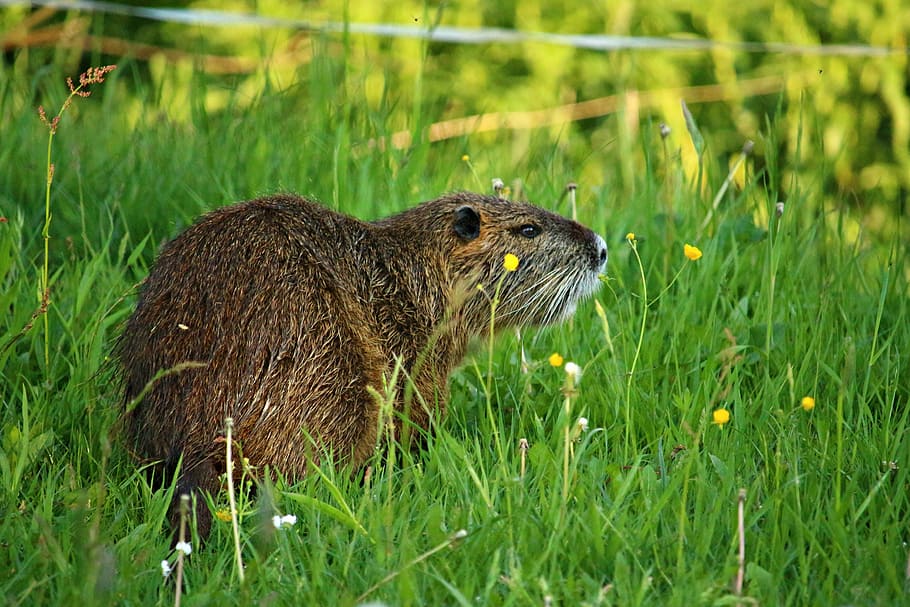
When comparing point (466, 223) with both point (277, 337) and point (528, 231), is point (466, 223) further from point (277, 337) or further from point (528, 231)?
point (277, 337)

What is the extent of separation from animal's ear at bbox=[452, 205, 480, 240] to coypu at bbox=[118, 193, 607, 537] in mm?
161

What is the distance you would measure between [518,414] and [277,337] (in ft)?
2.26

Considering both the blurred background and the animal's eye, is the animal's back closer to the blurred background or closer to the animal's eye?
the animal's eye

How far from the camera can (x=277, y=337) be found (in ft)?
8.93

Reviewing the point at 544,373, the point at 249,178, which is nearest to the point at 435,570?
the point at 544,373

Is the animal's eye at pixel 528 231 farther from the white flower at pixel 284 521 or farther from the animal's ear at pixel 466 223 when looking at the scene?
the white flower at pixel 284 521

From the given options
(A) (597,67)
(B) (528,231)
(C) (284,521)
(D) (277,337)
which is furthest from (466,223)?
(A) (597,67)

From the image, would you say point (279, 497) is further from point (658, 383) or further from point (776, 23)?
point (776, 23)

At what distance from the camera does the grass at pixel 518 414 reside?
89.2 inches

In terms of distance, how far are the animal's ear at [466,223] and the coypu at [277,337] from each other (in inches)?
6.3

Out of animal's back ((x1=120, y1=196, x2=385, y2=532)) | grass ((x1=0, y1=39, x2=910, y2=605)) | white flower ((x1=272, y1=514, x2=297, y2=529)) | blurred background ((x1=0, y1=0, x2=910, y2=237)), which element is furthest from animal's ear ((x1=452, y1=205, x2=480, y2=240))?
blurred background ((x1=0, y1=0, x2=910, y2=237))

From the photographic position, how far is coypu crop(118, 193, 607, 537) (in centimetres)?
267

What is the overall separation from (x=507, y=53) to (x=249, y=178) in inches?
132

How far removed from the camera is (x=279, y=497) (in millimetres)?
2613
